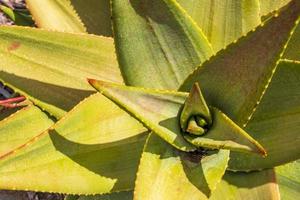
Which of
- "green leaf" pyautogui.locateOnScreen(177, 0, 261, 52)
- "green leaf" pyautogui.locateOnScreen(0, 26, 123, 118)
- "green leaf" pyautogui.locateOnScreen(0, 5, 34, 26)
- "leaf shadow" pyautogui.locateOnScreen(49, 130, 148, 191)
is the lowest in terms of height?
"leaf shadow" pyautogui.locateOnScreen(49, 130, 148, 191)

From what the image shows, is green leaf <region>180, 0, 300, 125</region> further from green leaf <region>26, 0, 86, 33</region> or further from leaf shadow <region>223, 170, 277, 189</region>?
green leaf <region>26, 0, 86, 33</region>

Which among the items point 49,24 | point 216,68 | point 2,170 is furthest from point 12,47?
point 216,68

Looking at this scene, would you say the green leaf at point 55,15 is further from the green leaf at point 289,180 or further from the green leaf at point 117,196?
the green leaf at point 289,180

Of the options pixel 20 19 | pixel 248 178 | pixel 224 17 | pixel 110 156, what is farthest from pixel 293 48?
pixel 20 19

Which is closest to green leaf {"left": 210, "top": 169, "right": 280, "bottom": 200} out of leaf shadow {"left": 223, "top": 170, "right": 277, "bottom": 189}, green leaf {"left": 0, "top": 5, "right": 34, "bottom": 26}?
leaf shadow {"left": 223, "top": 170, "right": 277, "bottom": 189}

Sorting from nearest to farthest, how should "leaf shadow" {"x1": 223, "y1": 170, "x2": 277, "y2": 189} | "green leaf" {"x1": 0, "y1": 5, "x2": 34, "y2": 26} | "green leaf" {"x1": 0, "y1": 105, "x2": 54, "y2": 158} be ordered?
"leaf shadow" {"x1": 223, "y1": 170, "x2": 277, "y2": 189}, "green leaf" {"x1": 0, "y1": 105, "x2": 54, "y2": 158}, "green leaf" {"x1": 0, "y1": 5, "x2": 34, "y2": 26}

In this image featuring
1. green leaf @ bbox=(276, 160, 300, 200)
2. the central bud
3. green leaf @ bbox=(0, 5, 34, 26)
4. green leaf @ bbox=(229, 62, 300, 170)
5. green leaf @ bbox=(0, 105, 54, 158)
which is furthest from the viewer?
green leaf @ bbox=(0, 5, 34, 26)

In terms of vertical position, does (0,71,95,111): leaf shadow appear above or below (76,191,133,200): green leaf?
above

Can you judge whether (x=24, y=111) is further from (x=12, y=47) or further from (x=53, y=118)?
(x=12, y=47)

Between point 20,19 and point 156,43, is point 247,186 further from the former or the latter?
point 20,19
